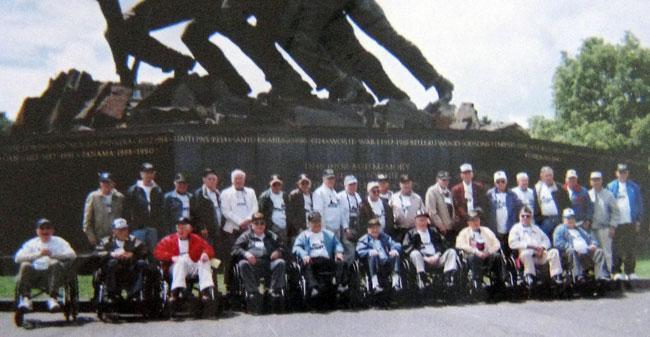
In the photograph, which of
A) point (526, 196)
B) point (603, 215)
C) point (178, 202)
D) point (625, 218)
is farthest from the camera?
point (625, 218)

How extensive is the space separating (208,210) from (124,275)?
157cm

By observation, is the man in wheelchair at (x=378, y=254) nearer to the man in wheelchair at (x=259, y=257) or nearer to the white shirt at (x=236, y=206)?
the man in wheelchair at (x=259, y=257)

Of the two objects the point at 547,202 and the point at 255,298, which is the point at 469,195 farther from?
the point at 255,298

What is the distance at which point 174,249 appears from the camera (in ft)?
30.7

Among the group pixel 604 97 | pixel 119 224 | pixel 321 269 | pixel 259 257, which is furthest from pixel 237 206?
pixel 604 97

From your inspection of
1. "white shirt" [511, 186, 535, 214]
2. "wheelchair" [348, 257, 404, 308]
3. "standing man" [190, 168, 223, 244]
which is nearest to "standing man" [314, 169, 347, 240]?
"wheelchair" [348, 257, 404, 308]

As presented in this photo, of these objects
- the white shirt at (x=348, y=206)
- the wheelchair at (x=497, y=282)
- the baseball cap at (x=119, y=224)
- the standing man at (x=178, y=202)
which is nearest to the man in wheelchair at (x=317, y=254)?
the white shirt at (x=348, y=206)

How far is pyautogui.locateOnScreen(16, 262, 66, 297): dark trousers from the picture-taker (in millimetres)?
8757

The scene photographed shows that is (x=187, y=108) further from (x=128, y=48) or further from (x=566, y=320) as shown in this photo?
(x=566, y=320)

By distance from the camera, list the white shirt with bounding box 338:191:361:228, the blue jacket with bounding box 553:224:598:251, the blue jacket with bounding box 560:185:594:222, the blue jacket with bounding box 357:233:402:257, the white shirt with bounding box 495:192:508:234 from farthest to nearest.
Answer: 1. the blue jacket with bounding box 560:185:594:222
2. the white shirt with bounding box 495:192:508:234
3. the blue jacket with bounding box 553:224:598:251
4. the white shirt with bounding box 338:191:361:228
5. the blue jacket with bounding box 357:233:402:257

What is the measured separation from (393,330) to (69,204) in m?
7.02

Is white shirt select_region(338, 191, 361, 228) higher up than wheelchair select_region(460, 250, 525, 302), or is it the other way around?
white shirt select_region(338, 191, 361, 228)

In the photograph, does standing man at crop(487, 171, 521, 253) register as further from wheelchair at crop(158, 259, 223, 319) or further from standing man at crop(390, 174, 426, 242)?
wheelchair at crop(158, 259, 223, 319)

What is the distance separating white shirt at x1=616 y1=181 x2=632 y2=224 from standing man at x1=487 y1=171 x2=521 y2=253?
200 centimetres
